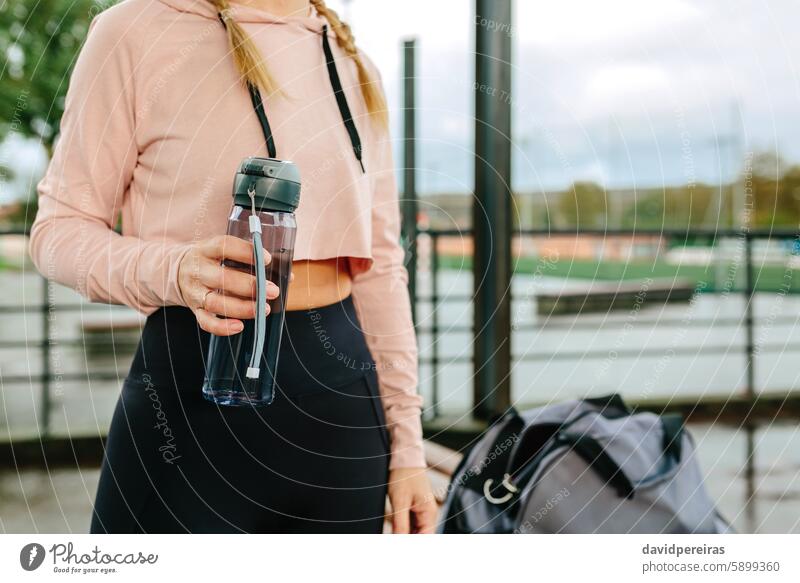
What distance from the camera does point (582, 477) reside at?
0.93 metres

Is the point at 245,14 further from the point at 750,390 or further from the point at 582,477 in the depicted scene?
the point at 750,390

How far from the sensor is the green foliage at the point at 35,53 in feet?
3.19

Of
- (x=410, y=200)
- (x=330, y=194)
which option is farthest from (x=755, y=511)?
(x=330, y=194)

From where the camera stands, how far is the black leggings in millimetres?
582

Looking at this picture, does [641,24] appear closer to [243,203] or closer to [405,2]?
[405,2]

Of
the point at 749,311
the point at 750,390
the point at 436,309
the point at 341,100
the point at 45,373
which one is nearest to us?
the point at 341,100

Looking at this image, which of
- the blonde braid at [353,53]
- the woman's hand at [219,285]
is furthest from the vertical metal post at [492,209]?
the woman's hand at [219,285]

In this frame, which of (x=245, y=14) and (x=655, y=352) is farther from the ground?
(x=245, y=14)

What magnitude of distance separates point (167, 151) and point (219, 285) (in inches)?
4.5

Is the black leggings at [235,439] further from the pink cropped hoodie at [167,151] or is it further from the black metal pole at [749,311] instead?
the black metal pole at [749,311]

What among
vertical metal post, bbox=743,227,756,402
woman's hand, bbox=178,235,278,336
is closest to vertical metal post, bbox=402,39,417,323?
woman's hand, bbox=178,235,278,336

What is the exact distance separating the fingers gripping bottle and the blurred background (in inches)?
8.9

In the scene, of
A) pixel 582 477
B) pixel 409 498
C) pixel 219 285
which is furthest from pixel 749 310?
pixel 219 285
